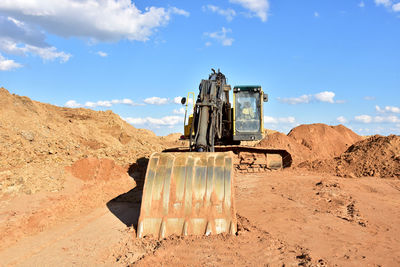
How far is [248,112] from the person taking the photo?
1114 centimetres

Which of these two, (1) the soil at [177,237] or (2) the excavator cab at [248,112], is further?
(2) the excavator cab at [248,112]

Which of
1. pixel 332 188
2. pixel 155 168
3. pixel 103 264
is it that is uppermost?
pixel 155 168

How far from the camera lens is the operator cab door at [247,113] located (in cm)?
1100

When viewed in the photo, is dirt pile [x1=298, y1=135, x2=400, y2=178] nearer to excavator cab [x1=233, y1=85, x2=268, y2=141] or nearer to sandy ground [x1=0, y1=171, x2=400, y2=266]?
sandy ground [x1=0, y1=171, x2=400, y2=266]

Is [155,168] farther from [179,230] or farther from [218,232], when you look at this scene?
[218,232]

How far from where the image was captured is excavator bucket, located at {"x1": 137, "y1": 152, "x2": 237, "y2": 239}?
5.87 m

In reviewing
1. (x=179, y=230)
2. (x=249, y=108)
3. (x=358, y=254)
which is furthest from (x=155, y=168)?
(x=249, y=108)

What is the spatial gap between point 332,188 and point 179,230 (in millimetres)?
5758

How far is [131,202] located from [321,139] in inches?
797

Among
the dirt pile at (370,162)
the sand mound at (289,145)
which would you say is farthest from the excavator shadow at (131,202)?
the sand mound at (289,145)

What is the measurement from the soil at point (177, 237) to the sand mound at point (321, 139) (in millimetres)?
8408

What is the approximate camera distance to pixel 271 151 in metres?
12.7

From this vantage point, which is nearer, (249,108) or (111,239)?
(111,239)

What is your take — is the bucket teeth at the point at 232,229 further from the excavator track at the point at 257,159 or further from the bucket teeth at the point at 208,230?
the excavator track at the point at 257,159
